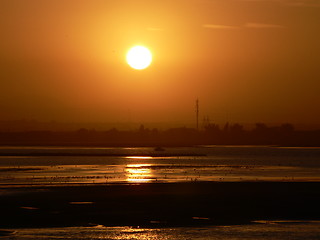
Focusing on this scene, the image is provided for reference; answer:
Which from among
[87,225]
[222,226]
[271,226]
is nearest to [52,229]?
[87,225]

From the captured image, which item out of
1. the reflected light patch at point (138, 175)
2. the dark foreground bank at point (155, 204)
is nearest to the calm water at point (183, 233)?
the dark foreground bank at point (155, 204)

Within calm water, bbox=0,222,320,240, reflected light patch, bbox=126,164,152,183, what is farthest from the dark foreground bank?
reflected light patch, bbox=126,164,152,183

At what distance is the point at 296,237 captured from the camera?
3350 cm

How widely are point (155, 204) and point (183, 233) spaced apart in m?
11.8

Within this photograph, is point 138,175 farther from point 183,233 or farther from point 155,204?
point 183,233

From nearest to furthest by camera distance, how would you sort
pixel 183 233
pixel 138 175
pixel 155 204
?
pixel 183 233 → pixel 155 204 → pixel 138 175

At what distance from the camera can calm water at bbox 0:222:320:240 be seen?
3347cm

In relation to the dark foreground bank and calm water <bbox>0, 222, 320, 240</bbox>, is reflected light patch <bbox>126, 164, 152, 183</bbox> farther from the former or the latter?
calm water <bbox>0, 222, 320, 240</bbox>

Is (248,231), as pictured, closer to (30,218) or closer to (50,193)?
(30,218)

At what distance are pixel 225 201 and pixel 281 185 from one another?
16134 mm

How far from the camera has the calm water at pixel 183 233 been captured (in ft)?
110

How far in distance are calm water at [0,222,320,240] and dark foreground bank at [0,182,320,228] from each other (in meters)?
1.76

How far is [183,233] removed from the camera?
34.7 meters

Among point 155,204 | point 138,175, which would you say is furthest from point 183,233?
point 138,175
